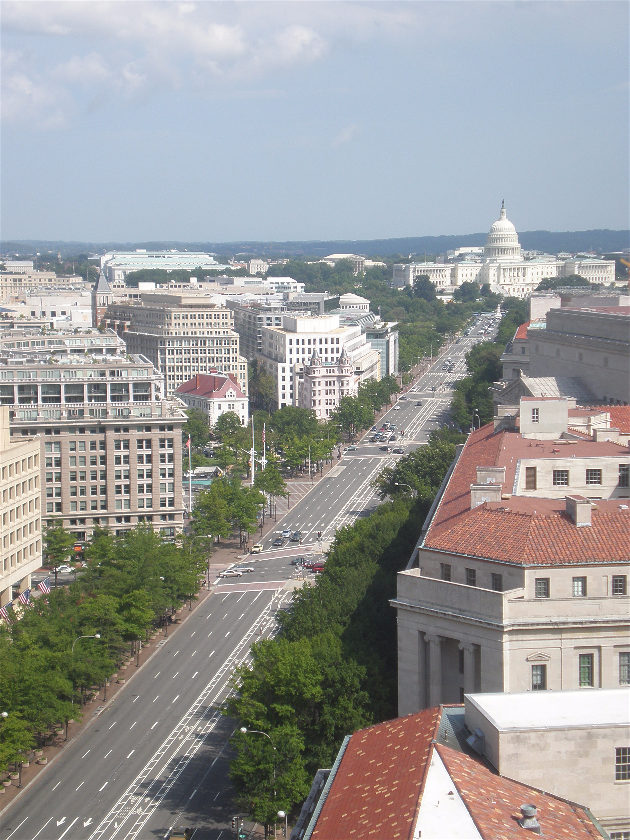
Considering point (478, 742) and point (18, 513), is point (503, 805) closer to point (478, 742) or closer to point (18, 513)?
point (478, 742)

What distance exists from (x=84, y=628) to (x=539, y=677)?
35.6 metres

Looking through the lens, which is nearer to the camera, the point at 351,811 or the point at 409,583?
the point at 351,811

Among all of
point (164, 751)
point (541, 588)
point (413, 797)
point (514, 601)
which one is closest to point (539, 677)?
point (514, 601)

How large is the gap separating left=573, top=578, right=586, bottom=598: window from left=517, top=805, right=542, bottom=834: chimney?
764 inches

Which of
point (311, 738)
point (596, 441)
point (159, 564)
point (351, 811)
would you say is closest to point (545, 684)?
point (311, 738)

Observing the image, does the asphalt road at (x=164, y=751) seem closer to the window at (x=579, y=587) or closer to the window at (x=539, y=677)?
the window at (x=539, y=677)

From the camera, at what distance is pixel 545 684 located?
59.0 metres

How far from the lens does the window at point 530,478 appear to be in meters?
79.4

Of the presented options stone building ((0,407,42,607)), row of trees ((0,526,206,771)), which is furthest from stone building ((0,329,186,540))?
stone building ((0,407,42,607))

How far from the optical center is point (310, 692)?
2559 inches

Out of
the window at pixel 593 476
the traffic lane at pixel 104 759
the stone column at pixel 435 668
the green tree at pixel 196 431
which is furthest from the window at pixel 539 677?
the green tree at pixel 196 431

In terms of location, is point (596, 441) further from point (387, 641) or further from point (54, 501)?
point (54, 501)

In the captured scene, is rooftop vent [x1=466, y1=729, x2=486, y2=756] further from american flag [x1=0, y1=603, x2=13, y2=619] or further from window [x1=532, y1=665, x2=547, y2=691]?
american flag [x1=0, y1=603, x2=13, y2=619]

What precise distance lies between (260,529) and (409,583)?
78725 mm
